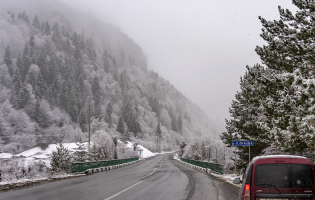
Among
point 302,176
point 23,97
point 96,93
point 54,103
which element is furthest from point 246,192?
point 96,93

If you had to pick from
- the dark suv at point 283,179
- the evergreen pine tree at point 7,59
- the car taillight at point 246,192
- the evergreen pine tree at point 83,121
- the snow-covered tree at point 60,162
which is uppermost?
the evergreen pine tree at point 7,59

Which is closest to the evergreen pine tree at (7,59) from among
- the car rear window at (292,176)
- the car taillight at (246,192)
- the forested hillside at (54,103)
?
the forested hillside at (54,103)

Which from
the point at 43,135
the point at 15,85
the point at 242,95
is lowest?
the point at 43,135

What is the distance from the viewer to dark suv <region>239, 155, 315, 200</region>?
5.80 meters

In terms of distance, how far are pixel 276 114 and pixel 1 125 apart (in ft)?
358

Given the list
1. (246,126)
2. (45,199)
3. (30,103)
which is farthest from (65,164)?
(30,103)

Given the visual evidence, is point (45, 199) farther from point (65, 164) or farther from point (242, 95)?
point (242, 95)

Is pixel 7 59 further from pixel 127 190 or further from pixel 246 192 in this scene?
pixel 246 192

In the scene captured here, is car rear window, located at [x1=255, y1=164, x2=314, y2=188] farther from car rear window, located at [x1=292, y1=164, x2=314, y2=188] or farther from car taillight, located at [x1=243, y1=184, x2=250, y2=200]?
car taillight, located at [x1=243, y1=184, x2=250, y2=200]

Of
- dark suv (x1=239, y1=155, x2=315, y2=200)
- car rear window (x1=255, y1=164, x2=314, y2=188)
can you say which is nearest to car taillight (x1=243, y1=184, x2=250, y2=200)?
dark suv (x1=239, y1=155, x2=315, y2=200)

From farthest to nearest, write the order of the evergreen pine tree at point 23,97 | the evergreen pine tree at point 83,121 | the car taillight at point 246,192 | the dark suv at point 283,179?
the evergreen pine tree at point 23,97 < the evergreen pine tree at point 83,121 < the car taillight at point 246,192 < the dark suv at point 283,179

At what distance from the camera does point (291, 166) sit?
5.86 m

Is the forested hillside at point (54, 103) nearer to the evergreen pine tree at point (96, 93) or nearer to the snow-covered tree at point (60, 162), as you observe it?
the evergreen pine tree at point (96, 93)

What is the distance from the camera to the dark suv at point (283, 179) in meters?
5.80
